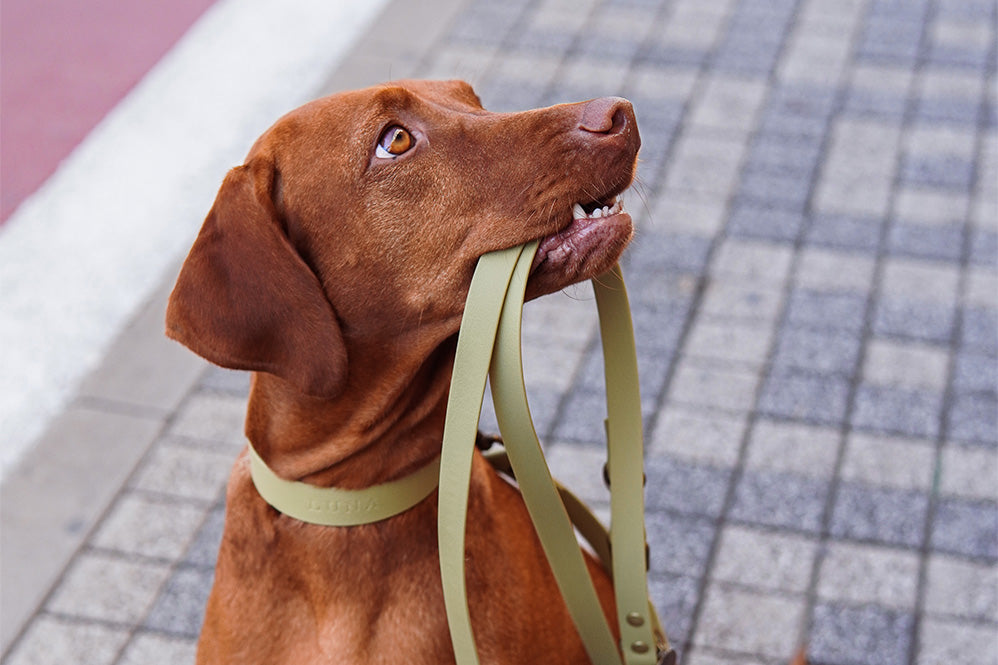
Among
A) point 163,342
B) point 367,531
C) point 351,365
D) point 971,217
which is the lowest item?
point 971,217

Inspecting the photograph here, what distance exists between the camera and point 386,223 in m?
2.16

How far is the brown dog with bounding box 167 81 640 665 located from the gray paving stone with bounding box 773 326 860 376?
7.46 feet

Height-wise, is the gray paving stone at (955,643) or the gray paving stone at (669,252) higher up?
the gray paving stone at (669,252)

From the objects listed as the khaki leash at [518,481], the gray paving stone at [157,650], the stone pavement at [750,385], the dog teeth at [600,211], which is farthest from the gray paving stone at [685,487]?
the dog teeth at [600,211]

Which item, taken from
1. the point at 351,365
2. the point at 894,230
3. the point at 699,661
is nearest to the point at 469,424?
the point at 351,365

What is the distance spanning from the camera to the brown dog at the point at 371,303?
212 cm

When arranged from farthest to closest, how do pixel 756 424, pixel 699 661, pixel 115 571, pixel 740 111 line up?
1. pixel 740 111
2. pixel 756 424
3. pixel 115 571
4. pixel 699 661

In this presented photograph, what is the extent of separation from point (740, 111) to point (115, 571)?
3.37 m

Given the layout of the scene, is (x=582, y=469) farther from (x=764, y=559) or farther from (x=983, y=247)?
(x=983, y=247)

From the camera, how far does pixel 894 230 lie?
5.02m

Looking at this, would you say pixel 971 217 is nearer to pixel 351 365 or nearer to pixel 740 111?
pixel 740 111

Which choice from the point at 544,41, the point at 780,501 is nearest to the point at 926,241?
the point at 780,501

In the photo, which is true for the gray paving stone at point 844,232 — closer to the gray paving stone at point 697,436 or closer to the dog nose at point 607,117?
the gray paving stone at point 697,436

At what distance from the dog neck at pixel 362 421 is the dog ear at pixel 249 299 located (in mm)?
119
